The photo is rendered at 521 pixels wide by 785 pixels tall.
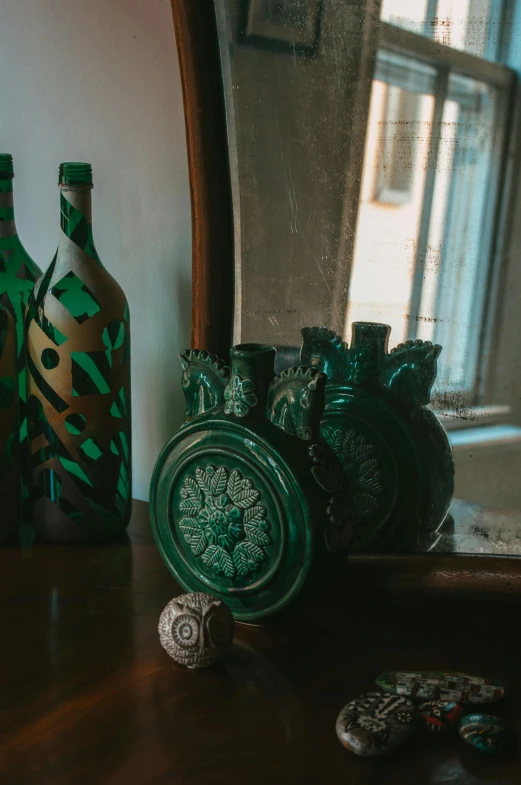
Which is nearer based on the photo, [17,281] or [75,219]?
[75,219]

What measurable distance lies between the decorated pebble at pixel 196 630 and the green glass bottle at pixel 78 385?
0.78 ft

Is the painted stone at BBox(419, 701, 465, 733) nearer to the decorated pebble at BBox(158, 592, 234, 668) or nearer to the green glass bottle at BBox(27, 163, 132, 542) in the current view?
the decorated pebble at BBox(158, 592, 234, 668)

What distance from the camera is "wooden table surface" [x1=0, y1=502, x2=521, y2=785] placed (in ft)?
1.59

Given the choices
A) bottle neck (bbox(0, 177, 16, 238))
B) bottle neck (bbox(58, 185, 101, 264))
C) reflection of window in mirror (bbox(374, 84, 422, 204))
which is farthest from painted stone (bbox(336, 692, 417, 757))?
bottle neck (bbox(0, 177, 16, 238))

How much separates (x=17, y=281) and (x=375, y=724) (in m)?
0.57

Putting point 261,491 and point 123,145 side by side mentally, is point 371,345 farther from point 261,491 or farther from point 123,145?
point 123,145

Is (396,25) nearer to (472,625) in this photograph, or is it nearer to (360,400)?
(360,400)

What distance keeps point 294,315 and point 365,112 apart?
0.17 m

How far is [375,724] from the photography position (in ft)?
1.64

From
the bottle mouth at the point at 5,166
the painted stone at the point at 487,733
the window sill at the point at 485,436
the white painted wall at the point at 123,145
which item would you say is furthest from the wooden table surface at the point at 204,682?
the bottle mouth at the point at 5,166

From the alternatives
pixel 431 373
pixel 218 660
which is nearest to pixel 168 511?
pixel 218 660

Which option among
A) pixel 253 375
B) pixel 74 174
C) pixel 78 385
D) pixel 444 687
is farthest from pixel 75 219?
pixel 444 687

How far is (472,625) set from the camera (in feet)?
2.15

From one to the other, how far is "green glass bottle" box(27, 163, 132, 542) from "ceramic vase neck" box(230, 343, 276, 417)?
208 mm
